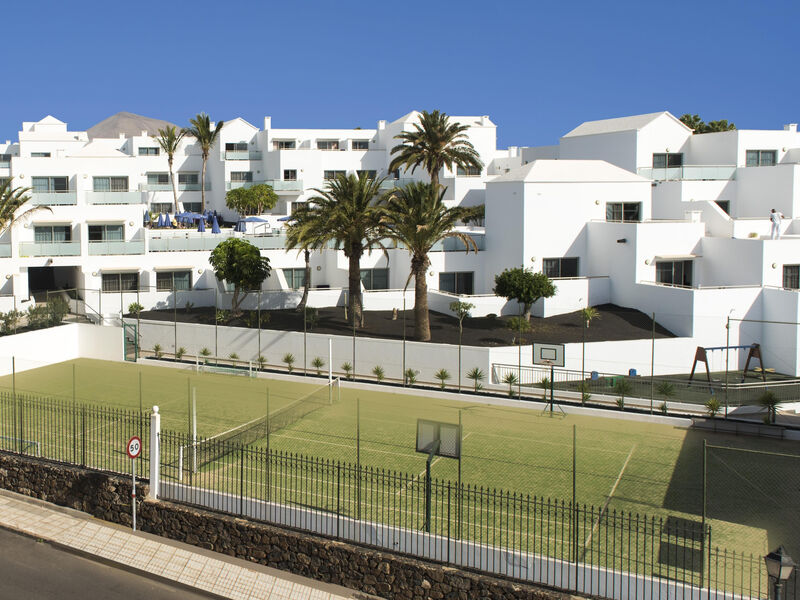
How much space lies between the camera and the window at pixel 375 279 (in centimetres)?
4553

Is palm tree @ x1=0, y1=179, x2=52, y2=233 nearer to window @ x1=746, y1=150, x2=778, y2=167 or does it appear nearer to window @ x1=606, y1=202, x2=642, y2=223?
window @ x1=606, y1=202, x2=642, y2=223

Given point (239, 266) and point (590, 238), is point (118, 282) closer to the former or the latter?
point (239, 266)

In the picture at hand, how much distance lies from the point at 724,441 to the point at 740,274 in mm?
19176

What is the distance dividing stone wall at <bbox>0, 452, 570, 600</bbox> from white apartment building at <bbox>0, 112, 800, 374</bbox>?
70.6ft

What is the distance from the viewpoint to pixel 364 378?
32062 millimetres

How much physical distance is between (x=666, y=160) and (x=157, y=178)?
39.1 m

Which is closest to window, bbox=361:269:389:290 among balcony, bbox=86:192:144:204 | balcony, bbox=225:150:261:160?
balcony, bbox=86:192:144:204

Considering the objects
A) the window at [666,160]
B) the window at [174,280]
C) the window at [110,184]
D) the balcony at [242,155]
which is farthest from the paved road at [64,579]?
the balcony at [242,155]

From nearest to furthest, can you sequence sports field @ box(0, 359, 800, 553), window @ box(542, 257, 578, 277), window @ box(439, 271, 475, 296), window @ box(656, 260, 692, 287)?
sports field @ box(0, 359, 800, 553)
window @ box(656, 260, 692, 287)
window @ box(542, 257, 578, 277)
window @ box(439, 271, 475, 296)

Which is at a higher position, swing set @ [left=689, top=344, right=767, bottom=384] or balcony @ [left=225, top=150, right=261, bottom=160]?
balcony @ [left=225, top=150, right=261, bottom=160]

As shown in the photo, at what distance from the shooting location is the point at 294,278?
155ft

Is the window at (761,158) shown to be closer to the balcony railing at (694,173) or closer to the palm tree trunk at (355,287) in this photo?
the balcony railing at (694,173)

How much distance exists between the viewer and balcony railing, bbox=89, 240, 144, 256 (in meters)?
44.7

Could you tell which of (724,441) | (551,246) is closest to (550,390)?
(724,441)
